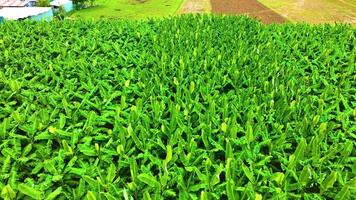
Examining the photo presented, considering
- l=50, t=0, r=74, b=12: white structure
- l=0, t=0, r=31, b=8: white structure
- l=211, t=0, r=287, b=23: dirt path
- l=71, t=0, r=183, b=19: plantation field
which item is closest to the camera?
l=211, t=0, r=287, b=23: dirt path

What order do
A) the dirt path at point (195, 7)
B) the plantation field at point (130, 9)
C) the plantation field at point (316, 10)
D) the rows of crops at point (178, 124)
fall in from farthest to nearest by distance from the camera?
the dirt path at point (195, 7)
the plantation field at point (130, 9)
the plantation field at point (316, 10)
the rows of crops at point (178, 124)

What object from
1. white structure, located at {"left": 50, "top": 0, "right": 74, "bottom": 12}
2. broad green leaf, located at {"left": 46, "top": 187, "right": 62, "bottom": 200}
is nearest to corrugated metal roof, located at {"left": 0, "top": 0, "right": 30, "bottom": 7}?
white structure, located at {"left": 50, "top": 0, "right": 74, "bottom": 12}

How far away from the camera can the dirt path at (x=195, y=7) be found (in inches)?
1807

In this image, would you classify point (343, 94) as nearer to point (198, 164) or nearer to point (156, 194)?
point (198, 164)

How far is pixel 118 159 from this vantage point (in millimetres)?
3551

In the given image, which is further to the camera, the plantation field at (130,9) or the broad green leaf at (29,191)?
the plantation field at (130,9)

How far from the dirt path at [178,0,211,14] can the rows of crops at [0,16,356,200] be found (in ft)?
132

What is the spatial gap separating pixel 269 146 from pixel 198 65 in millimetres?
2861

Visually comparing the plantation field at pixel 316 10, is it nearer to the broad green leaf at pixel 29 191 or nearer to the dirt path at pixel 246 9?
the dirt path at pixel 246 9

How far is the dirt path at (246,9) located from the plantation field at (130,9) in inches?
256

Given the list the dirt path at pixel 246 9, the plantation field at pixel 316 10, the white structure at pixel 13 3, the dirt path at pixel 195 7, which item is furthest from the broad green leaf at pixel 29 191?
the white structure at pixel 13 3

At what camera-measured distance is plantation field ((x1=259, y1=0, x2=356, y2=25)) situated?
40219mm

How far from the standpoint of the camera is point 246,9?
4584 centimetres

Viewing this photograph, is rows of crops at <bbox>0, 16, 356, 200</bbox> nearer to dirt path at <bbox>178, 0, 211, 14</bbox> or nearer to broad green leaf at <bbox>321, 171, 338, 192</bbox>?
broad green leaf at <bbox>321, 171, 338, 192</bbox>
